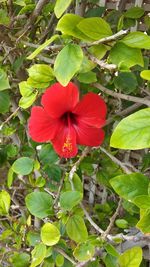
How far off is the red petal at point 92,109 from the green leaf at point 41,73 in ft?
0.32

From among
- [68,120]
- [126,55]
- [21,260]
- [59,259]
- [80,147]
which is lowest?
[21,260]

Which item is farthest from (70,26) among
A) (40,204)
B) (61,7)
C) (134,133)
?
(40,204)

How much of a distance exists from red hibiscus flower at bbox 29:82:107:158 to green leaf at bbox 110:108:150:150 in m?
0.32

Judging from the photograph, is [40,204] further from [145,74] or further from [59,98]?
[145,74]

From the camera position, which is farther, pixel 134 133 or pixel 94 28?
pixel 94 28

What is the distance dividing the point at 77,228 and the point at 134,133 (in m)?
0.51

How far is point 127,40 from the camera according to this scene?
0.83m

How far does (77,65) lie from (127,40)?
11cm

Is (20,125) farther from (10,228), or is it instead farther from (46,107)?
(46,107)

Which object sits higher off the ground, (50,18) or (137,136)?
(137,136)

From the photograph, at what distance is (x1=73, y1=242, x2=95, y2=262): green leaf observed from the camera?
1.10 meters

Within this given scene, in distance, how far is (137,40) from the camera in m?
0.81

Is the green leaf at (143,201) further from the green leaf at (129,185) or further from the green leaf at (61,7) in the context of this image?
the green leaf at (61,7)

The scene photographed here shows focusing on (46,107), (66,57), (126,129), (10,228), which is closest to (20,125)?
(10,228)
